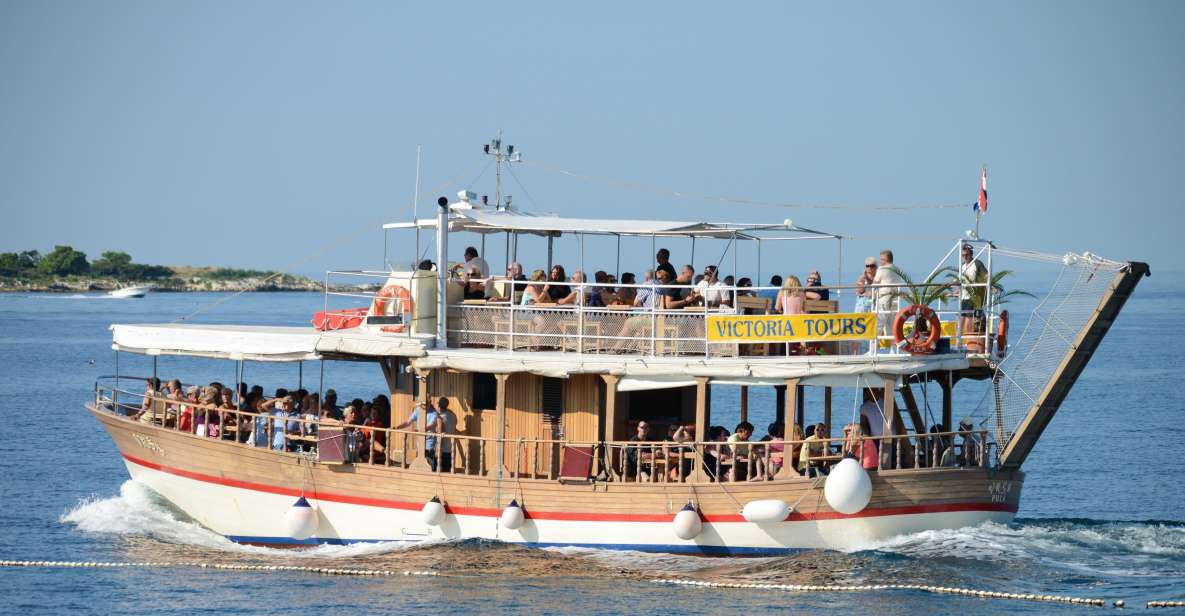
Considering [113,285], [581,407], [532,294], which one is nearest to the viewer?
[581,407]

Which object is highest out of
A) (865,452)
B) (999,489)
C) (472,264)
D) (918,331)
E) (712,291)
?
(472,264)

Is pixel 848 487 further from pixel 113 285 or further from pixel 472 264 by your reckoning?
pixel 113 285

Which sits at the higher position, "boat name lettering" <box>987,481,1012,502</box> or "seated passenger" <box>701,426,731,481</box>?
"seated passenger" <box>701,426,731,481</box>

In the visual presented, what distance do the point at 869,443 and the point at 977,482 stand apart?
5.63 ft

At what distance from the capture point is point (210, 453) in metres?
23.8

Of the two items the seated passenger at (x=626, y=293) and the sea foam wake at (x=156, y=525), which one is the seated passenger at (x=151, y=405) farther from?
the seated passenger at (x=626, y=293)

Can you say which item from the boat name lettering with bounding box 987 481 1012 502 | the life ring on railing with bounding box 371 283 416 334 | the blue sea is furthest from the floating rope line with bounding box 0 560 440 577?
the boat name lettering with bounding box 987 481 1012 502

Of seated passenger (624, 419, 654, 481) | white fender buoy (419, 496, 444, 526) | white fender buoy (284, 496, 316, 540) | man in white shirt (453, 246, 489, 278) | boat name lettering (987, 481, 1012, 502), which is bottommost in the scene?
white fender buoy (284, 496, 316, 540)

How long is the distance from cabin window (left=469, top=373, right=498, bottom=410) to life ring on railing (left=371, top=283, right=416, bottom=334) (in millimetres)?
1473

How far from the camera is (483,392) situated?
2261cm

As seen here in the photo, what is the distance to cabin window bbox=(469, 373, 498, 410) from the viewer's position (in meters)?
22.6

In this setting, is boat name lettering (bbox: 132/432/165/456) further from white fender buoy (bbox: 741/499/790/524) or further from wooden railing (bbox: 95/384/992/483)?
white fender buoy (bbox: 741/499/790/524)

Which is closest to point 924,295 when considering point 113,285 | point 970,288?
point 970,288

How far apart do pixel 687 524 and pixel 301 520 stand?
626cm
